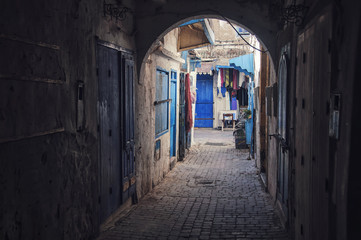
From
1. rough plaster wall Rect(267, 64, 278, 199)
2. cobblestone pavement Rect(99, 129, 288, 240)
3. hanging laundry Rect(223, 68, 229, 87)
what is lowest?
cobblestone pavement Rect(99, 129, 288, 240)

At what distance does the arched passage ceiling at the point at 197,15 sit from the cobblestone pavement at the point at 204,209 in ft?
9.14

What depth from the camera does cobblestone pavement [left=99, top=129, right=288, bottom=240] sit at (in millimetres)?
5418

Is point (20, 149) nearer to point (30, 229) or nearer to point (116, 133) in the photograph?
point (30, 229)

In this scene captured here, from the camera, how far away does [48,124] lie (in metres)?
3.86

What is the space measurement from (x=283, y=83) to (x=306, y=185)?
7.09ft

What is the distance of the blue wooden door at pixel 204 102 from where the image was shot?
22203 millimetres

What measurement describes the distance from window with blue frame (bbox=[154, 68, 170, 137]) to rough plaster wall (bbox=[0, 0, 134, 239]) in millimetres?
3650

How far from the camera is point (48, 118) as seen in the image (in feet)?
12.7

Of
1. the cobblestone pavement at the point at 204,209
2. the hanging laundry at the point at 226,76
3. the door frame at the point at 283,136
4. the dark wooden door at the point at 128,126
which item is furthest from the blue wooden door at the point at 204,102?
the door frame at the point at 283,136

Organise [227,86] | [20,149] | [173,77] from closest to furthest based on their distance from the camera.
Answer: [20,149], [173,77], [227,86]

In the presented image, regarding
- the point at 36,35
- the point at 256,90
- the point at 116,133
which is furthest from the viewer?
the point at 256,90

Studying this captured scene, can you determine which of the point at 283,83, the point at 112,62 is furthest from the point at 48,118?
the point at 283,83

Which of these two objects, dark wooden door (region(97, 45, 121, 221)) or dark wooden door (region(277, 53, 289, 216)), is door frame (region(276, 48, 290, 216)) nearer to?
dark wooden door (region(277, 53, 289, 216))

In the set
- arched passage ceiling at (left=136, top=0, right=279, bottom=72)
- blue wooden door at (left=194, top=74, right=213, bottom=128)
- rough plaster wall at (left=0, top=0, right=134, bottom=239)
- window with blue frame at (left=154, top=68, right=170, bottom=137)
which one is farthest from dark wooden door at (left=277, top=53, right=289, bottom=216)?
blue wooden door at (left=194, top=74, right=213, bottom=128)
